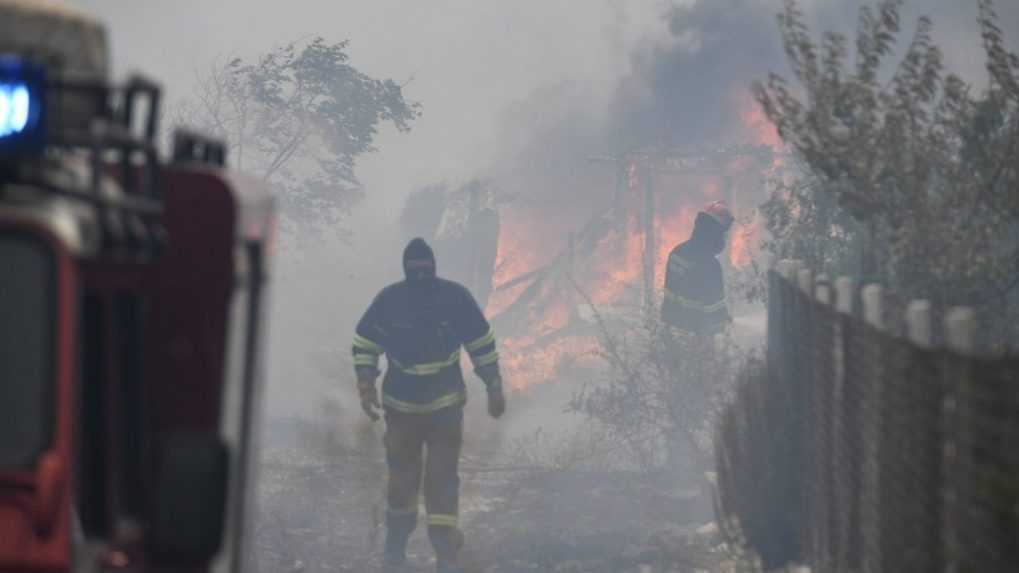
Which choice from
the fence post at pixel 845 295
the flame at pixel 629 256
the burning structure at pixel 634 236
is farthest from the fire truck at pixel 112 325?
the burning structure at pixel 634 236

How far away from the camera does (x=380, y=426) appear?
1591 centimetres

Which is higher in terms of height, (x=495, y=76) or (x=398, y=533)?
(x=495, y=76)

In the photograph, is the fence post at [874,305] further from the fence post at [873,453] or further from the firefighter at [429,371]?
the firefighter at [429,371]

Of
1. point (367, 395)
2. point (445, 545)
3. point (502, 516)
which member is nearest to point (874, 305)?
point (367, 395)

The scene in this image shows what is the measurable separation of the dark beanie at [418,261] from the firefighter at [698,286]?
408 cm

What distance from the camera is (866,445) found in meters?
6.18

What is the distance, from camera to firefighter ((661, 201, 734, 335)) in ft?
46.0

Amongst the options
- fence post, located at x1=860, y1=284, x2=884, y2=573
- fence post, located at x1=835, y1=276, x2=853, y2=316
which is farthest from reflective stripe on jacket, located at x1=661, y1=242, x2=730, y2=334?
fence post, located at x1=860, y1=284, x2=884, y2=573

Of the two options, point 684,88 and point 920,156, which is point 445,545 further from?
point 684,88

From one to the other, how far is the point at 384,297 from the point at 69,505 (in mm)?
7348

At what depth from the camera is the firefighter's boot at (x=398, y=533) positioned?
10.8 metres

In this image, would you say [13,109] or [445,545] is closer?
[13,109]

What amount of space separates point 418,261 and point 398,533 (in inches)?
78.7

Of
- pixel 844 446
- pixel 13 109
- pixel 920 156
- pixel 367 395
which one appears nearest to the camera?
pixel 13 109
